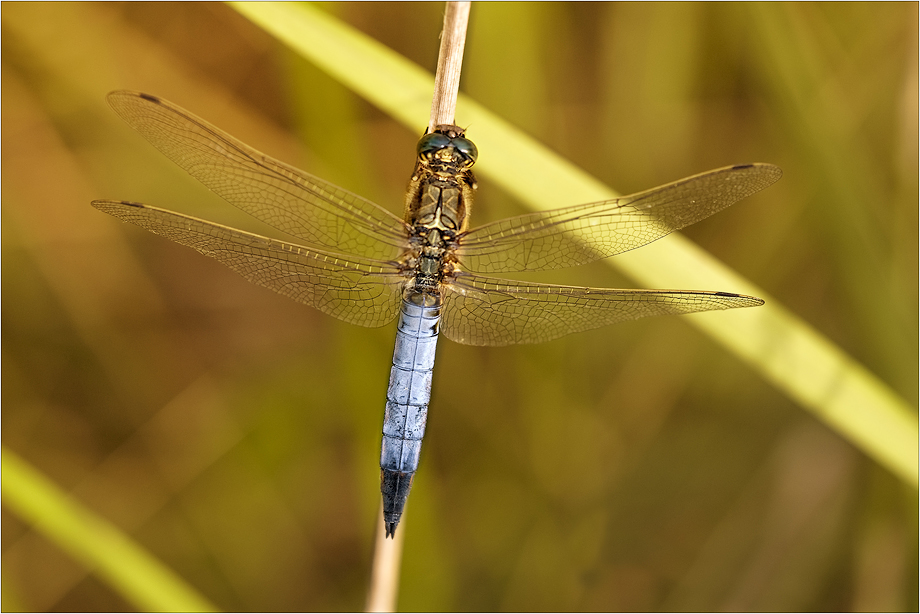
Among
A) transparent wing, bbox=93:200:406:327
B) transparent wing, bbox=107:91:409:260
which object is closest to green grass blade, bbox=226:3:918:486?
transparent wing, bbox=107:91:409:260

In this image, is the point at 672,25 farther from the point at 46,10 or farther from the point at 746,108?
the point at 46,10

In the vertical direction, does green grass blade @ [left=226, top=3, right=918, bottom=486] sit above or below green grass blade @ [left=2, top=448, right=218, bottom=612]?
above

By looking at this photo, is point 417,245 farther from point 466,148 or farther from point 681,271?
point 681,271

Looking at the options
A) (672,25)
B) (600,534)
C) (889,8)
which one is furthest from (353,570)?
(889,8)

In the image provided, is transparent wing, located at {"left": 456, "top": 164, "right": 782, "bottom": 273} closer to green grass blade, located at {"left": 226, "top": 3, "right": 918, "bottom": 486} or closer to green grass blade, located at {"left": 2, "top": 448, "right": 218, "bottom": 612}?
green grass blade, located at {"left": 226, "top": 3, "right": 918, "bottom": 486}

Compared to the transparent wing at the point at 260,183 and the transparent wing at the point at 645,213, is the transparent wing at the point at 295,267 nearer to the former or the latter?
the transparent wing at the point at 260,183
